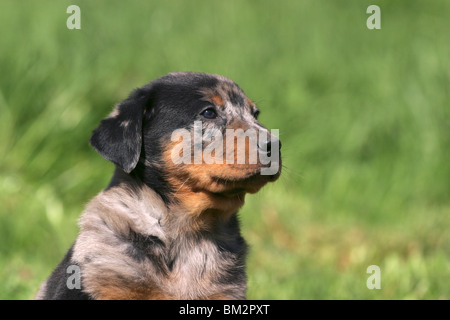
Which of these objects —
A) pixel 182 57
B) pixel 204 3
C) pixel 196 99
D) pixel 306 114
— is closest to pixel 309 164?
pixel 306 114

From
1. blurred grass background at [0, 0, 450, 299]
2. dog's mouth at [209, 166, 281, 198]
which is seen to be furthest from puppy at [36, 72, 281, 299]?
blurred grass background at [0, 0, 450, 299]

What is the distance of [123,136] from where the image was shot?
496 centimetres

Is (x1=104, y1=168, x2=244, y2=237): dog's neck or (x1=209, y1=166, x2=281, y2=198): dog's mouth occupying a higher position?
(x1=209, y1=166, x2=281, y2=198): dog's mouth

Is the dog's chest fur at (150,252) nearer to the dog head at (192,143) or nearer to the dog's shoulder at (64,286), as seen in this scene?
the dog's shoulder at (64,286)

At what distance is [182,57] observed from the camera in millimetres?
11062

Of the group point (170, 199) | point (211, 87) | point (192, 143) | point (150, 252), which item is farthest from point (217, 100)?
point (150, 252)

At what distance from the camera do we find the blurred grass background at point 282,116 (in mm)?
8789

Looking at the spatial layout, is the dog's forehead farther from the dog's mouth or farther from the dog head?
the dog's mouth

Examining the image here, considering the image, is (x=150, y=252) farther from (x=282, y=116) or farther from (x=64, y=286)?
(x=282, y=116)

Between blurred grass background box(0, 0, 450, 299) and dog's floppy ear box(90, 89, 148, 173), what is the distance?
119 inches

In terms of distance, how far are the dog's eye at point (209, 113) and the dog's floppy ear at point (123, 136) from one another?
0.44 meters

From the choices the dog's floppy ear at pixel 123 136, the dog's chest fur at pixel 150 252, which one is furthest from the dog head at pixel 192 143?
the dog's chest fur at pixel 150 252

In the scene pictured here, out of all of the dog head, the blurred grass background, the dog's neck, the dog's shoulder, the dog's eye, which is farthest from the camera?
the blurred grass background

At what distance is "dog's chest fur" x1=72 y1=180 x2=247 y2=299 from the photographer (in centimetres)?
469
